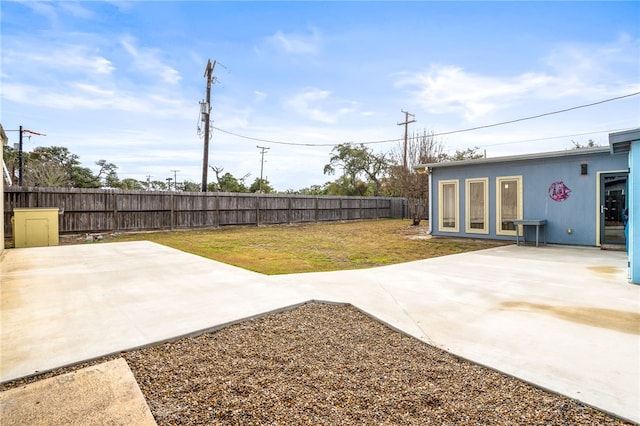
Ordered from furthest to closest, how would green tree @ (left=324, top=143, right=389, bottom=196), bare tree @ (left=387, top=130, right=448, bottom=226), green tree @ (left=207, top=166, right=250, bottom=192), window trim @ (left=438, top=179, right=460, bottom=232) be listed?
green tree @ (left=207, top=166, right=250, bottom=192) → green tree @ (left=324, top=143, right=389, bottom=196) → bare tree @ (left=387, top=130, right=448, bottom=226) → window trim @ (left=438, top=179, right=460, bottom=232)

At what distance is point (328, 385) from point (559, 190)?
906 centimetres

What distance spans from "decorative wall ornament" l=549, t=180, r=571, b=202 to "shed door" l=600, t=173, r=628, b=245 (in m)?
0.69

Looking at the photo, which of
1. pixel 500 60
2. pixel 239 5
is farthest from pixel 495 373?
pixel 500 60

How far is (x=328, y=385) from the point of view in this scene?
6.28 ft

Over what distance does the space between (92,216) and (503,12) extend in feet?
46.6

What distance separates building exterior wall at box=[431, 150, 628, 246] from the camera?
7824 millimetres

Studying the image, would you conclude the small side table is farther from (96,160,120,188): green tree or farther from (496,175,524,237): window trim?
(96,160,120,188): green tree

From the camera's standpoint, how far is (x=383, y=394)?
6.00 feet

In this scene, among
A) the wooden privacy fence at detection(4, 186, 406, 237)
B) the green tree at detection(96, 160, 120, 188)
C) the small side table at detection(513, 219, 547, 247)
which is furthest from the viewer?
the green tree at detection(96, 160, 120, 188)

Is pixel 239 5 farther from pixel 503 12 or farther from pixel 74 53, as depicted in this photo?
pixel 503 12

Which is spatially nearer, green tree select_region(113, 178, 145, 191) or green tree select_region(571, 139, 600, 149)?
green tree select_region(571, 139, 600, 149)

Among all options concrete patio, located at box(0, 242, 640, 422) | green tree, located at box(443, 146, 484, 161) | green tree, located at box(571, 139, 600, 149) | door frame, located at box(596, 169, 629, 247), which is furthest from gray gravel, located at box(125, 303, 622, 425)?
green tree, located at box(571, 139, 600, 149)

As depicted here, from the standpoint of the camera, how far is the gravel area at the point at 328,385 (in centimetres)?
162

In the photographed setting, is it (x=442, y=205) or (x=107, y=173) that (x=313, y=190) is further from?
(x=442, y=205)
